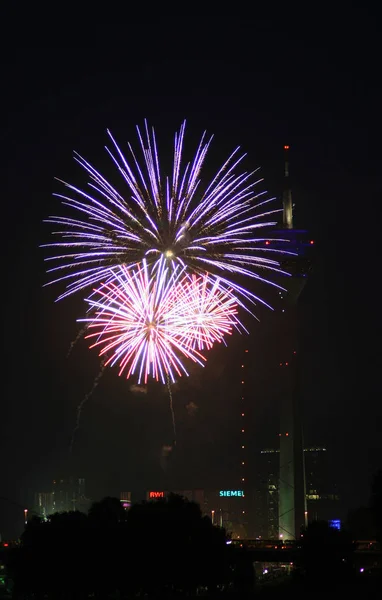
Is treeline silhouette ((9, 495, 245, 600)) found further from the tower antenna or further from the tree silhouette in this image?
the tower antenna

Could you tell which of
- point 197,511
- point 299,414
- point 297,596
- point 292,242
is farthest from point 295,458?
point 297,596

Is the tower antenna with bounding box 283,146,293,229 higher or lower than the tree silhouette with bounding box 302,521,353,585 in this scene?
higher

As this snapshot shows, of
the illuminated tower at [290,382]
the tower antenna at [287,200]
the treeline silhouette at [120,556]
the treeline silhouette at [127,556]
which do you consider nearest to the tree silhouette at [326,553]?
the treeline silhouette at [127,556]

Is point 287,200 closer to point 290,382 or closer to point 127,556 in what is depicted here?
point 290,382

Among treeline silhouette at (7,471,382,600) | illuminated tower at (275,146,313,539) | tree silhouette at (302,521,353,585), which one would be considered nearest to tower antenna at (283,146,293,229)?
illuminated tower at (275,146,313,539)

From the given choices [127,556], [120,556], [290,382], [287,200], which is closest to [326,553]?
[127,556]
